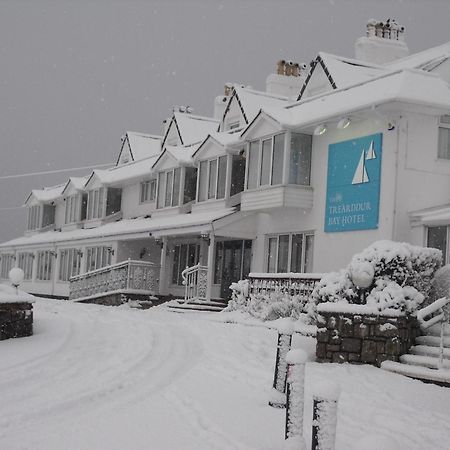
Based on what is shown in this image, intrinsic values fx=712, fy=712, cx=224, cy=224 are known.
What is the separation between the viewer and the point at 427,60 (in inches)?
874

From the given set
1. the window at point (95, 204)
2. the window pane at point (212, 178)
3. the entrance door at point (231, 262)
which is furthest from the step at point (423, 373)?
the window at point (95, 204)

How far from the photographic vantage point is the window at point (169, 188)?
28.7m

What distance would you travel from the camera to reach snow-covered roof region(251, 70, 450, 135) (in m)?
17.9

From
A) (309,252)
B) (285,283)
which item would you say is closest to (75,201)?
(309,252)

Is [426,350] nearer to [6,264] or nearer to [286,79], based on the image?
[286,79]

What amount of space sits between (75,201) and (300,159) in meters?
20.8

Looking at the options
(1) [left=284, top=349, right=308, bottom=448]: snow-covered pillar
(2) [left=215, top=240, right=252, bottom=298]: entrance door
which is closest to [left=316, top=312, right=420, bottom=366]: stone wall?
(1) [left=284, top=349, right=308, bottom=448]: snow-covered pillar

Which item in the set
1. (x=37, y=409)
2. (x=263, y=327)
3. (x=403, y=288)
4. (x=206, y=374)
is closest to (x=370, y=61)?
(x=263, y=327)

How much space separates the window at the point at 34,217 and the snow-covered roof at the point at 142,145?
877cm

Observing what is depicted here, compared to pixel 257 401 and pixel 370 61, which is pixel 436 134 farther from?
pixel 257 401

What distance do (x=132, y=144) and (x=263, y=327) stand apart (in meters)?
24.7

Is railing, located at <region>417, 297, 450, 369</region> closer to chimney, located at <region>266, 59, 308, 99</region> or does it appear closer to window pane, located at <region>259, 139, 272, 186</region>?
window pane, located at <region>259, 139, 272, 186</region>

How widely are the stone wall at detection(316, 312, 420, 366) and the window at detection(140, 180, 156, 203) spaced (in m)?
21.1

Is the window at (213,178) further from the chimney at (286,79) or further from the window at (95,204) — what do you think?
the window at (95,204)
